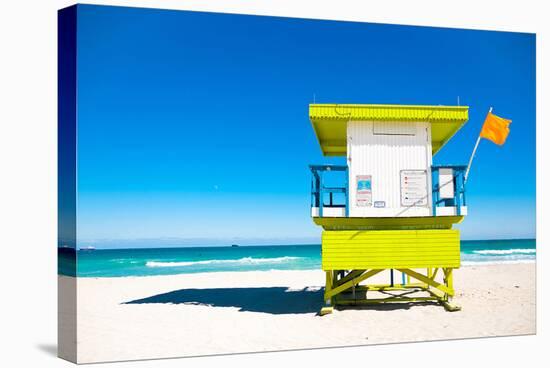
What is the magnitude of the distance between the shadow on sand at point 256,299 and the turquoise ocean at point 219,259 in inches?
648

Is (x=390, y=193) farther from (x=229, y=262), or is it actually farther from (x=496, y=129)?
(x=229, y=262)

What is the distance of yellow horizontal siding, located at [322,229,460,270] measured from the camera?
12008 millimetres

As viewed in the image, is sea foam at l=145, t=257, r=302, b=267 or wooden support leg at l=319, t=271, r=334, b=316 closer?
wooden support leg at l=319, t=271, r=334, b=316

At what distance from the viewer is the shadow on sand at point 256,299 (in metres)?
13.7

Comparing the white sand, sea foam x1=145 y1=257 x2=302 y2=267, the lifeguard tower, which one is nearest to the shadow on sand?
the white sand

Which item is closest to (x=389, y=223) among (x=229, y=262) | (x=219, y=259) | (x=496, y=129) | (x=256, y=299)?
(x=496, y=129)

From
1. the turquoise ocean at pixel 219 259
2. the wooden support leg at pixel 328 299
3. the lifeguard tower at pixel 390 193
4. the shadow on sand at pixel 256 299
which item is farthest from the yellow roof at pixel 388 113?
the turquoise ocean at pixel 219 259

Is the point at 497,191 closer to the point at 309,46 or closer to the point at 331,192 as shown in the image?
the point at 309,46

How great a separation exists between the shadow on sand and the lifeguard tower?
4.77 feet

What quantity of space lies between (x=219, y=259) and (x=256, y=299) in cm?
2844

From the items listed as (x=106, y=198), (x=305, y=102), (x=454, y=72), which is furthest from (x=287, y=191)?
(x=454, y=72)

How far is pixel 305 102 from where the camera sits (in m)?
24.2

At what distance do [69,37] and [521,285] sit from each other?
1407cm

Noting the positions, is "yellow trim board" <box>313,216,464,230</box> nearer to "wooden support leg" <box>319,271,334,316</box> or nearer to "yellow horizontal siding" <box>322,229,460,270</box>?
"yellow horizontal siding" <box>322,229,460,270</box>
